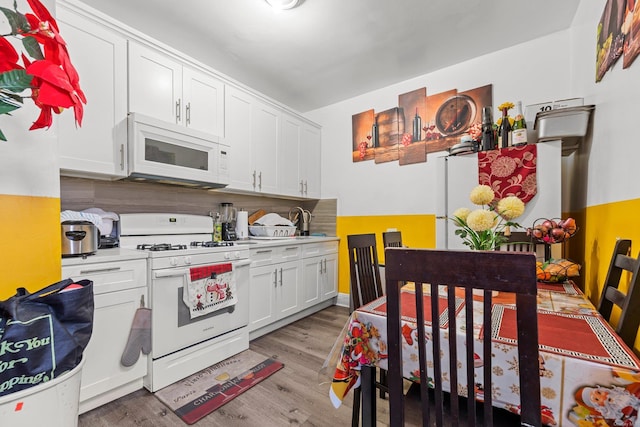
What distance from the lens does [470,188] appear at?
222cm

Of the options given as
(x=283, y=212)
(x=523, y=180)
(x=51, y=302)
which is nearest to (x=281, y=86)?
(x=283, y=212)

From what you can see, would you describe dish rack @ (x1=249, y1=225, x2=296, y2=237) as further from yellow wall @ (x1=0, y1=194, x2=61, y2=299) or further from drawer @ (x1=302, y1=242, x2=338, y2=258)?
yellow wall @ (x1=0, y1=194, x2=61, y2=299)

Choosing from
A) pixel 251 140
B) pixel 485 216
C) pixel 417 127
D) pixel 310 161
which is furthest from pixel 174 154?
pixel 417 127

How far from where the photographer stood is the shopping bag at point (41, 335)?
676mm

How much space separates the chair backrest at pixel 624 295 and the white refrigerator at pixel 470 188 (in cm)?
73

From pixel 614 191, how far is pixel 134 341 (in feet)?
9.04

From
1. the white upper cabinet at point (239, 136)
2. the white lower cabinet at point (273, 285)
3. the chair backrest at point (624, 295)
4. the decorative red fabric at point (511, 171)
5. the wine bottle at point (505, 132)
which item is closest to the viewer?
the chair backrest at point (624, 295)

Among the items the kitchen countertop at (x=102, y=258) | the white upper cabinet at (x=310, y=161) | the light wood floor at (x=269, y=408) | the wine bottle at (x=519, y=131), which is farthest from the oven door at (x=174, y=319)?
the wine bottle at (x=519, y=131)

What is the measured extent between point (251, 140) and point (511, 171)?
2.32 m

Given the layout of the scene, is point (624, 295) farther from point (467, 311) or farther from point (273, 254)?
point (273, 254)

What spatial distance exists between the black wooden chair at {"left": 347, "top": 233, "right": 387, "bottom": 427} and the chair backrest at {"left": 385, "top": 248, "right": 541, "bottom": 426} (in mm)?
721

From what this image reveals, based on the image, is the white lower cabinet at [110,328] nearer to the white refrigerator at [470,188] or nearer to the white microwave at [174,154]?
the white microwave at [174,154]

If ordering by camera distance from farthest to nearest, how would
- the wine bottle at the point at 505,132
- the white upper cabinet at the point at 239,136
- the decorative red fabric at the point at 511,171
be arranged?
the white upper cabinet at the point at 239,136 → the wine bottle at the point at 505,132 → the decorative red fabric at the point at 511,171

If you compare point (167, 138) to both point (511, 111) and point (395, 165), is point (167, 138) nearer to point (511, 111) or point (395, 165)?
point (395, 165)
